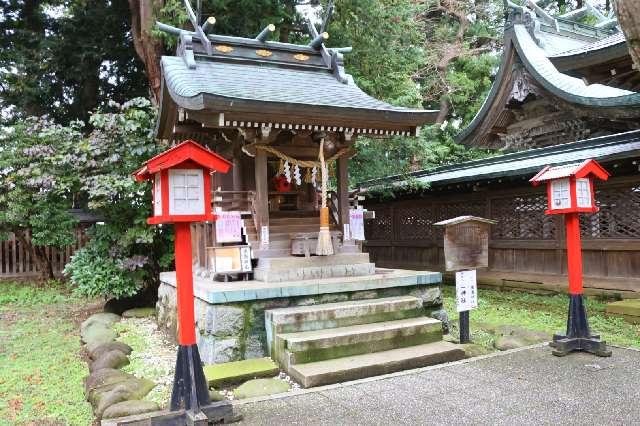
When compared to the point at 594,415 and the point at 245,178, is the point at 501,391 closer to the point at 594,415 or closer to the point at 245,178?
the point at 594,415

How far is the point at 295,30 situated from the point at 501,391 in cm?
1128

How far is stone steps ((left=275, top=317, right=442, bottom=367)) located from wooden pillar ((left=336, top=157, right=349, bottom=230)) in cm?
259

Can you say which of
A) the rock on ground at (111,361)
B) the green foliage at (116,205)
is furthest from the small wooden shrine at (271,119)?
the rock on ground at (111,361)

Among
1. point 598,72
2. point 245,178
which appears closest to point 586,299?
point 598,72

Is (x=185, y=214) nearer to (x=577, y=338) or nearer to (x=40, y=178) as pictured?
(x=577, y=338)

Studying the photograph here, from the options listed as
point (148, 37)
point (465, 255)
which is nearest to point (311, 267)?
point (465, 255)

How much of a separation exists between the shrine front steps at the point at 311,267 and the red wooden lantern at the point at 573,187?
3.09 m

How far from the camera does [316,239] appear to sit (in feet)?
25.6


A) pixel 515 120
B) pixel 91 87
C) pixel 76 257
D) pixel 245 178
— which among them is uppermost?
pixel 91 87

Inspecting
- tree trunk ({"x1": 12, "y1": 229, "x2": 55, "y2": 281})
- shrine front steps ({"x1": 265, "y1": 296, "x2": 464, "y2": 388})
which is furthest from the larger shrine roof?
tree trunk ({"x1": 12, "y1": 229, "x2": 55, "y2": 281})

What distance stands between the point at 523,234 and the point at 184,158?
9067 millimetres

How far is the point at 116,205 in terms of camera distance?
9.52 metres

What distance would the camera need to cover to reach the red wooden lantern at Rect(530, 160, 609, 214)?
5.87 meters

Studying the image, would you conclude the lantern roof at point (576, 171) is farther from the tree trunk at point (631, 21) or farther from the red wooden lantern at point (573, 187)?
the tree trunk at point (631, 21)
